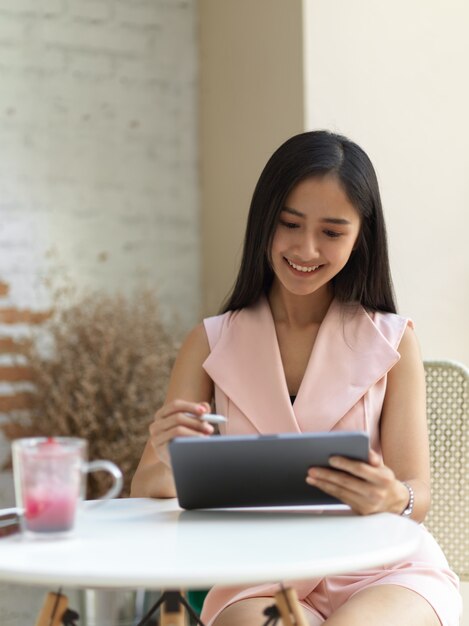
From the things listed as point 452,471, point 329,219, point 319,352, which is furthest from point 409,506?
point 452,471

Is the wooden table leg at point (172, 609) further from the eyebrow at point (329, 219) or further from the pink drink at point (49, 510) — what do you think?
the eyebrow at point (329, 219)

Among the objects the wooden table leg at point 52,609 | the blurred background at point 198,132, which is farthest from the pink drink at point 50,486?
the blurred background at point 198,132

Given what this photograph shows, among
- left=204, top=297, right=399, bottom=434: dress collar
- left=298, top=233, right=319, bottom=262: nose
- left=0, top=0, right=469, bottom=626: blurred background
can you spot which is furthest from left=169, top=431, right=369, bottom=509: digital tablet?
left=0, top=0, right=469, bottom=626: blurred background

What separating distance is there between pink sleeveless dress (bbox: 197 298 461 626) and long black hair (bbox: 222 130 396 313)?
34mm

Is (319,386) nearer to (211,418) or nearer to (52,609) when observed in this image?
(211,418)

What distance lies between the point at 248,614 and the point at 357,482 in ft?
0.99

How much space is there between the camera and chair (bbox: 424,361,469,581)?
2.07m

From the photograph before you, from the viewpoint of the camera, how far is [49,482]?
1.13 meters

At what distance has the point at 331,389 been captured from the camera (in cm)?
173

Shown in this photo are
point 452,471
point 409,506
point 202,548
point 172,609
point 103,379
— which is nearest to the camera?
point 202,548

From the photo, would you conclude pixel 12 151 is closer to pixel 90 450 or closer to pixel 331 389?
pixel 90 450

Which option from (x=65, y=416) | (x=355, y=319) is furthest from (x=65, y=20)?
(x=355, y=319)

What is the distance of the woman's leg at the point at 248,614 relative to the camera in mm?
1418

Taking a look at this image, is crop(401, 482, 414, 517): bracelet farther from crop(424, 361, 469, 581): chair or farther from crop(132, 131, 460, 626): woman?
crop(424, 361, 469, 581): chair
